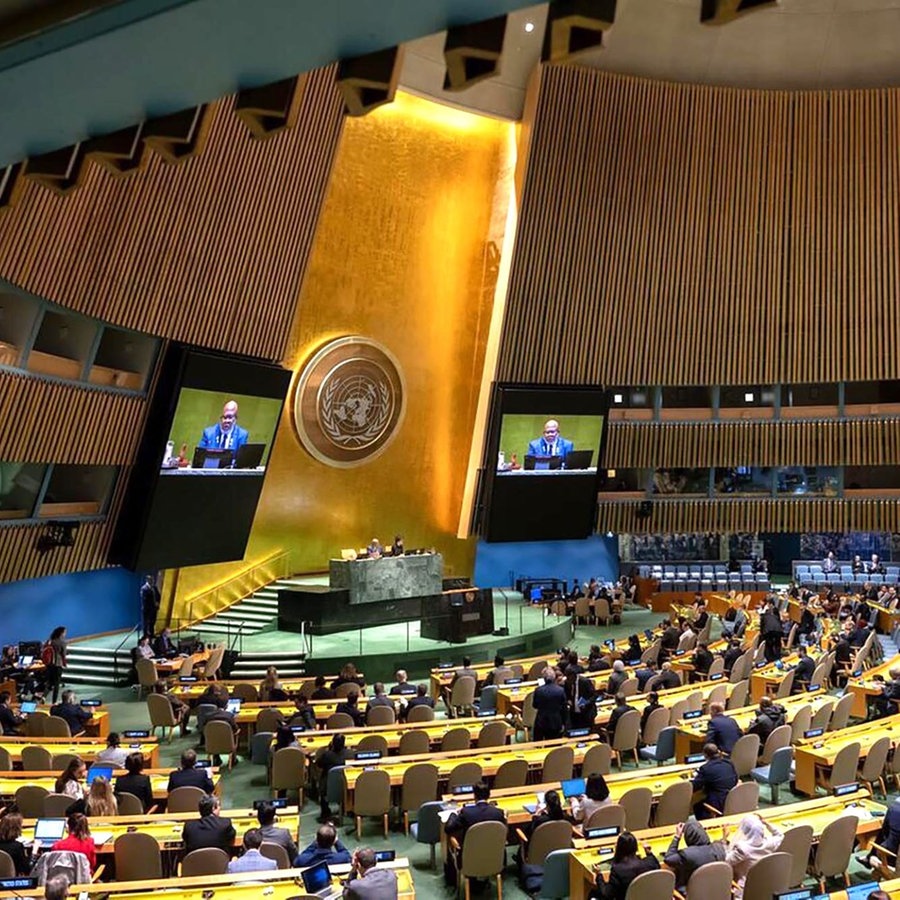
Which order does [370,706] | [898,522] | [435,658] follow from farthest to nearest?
[898,522] → [435,658] → [370,706]

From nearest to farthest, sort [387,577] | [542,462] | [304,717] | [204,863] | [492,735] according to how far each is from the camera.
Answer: [204,863], [492,735], [304,717], [387,577], [542,462]

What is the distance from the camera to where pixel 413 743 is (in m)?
10.1

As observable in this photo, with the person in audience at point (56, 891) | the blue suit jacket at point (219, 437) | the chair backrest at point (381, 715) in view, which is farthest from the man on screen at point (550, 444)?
the person in audience at point (56, 891)

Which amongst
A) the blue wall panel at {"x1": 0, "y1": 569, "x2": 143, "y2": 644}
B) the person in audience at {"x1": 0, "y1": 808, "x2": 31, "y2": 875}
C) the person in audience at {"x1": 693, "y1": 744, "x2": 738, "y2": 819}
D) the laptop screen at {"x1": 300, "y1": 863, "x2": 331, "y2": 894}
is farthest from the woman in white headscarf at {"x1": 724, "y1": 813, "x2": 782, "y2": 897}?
the blue wall panel at {"x1": 0, "y1": 569, "x2": 143, "y2": 644}

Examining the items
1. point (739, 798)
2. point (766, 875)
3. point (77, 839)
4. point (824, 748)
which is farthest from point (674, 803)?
point (77, 839)

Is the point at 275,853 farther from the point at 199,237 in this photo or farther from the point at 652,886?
the point at 199,237

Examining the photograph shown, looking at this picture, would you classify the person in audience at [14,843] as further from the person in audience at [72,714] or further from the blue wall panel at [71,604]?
the blue wall panel at [71,604]

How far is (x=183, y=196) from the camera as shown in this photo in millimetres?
15117

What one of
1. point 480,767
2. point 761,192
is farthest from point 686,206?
point 480,767

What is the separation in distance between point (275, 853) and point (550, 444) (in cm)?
1579

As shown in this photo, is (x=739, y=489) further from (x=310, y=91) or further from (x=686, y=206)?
(x=310, y=91)

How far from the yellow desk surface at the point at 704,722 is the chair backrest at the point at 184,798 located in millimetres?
5634

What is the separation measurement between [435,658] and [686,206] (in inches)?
499

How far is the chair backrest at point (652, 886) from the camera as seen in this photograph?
5828mm
